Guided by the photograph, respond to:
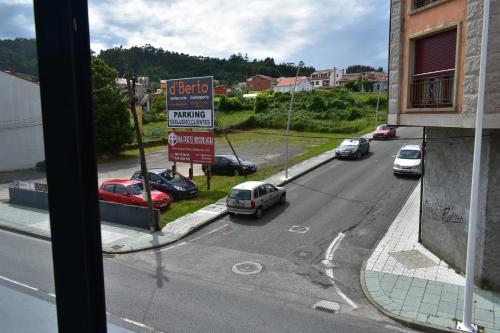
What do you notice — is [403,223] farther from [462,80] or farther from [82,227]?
[82,227]

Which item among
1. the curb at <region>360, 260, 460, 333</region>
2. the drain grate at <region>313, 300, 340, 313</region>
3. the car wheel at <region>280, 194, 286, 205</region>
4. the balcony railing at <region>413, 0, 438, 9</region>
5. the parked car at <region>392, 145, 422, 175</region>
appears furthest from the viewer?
the parked car at <region>392, 145, 422, 175</region>

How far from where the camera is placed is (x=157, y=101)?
205ft

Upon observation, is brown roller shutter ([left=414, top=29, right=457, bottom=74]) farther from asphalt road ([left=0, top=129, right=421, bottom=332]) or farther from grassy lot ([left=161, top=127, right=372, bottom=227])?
grassy lot ([left=161, top=127, right=372, bottom=227])

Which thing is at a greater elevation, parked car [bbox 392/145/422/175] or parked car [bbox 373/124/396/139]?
parked car [bbox 373/124/396/139]

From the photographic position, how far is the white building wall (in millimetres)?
1502

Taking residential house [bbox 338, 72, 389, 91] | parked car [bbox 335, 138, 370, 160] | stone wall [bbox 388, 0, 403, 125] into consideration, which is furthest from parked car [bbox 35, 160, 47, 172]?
residential house [bbox 338, 72, 389, 91]

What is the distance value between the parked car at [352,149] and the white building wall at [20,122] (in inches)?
1221

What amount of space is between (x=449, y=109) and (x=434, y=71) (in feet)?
4.91

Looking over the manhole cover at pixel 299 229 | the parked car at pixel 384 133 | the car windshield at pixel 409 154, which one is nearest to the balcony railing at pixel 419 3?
the manhole cover at pixel 299 229

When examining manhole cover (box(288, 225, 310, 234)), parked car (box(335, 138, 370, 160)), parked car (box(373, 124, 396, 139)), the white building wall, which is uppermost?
the white building wall

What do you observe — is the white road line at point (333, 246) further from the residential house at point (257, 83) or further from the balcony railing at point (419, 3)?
the residential house at point (257, 83)

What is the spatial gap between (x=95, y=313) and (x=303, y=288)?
10459mm

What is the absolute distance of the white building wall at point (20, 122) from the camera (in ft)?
4.93

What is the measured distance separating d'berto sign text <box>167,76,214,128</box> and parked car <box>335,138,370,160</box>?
526 inches
